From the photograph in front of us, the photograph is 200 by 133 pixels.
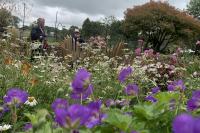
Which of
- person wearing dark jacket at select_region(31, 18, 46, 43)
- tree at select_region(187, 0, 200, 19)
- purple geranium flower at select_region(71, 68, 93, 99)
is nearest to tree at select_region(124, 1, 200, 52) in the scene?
person wearing dark jacket at select_region(31, 18, 46, 43)

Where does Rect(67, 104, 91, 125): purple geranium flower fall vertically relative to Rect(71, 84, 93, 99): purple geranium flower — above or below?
above

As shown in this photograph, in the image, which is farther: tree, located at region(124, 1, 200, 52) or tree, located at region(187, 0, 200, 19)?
tree, located at region(187, 0, 200, 19)

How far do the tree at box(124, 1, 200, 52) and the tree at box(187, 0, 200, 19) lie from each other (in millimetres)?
16353

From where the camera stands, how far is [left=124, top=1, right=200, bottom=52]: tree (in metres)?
25.6

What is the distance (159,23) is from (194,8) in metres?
18.7

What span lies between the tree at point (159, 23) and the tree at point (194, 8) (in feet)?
53.7

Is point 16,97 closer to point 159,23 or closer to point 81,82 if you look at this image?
point 81,82

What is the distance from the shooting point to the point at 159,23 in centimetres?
2577

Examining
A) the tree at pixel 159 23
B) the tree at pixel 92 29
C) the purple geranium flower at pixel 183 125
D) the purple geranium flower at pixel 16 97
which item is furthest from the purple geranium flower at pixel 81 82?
the tree at pixel 92 29

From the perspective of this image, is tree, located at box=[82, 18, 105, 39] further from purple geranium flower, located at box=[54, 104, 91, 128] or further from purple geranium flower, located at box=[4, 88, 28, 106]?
purple geranium flower, located at box=[54, 104, 91, 128]

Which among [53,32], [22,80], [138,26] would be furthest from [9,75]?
[138,26]

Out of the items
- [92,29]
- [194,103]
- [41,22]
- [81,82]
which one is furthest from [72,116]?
[92,29]

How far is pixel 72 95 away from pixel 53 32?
17883mm

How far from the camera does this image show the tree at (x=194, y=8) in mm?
43000
